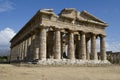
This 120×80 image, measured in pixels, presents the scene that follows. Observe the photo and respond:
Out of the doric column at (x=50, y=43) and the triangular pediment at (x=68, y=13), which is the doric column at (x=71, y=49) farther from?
the doric column at (x=50, y=43)

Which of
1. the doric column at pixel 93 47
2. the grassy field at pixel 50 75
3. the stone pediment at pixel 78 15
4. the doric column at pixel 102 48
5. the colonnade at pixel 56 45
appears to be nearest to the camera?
the grassy field at pixel 50 75

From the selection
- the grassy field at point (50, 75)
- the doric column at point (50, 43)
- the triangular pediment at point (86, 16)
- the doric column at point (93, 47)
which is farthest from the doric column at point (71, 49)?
the grassy field at point (50, 75)

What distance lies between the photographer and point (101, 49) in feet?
145

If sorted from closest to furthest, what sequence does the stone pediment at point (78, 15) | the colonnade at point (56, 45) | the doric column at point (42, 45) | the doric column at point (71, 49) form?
1. the doric column at point (42, 45)
2. the colonnade at point (56, 45)
3. the doric column at point (71, 49)
4. the stone pediment at point (78, 15)

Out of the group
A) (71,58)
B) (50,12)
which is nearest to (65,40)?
(71,58)

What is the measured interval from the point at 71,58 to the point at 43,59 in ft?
22.8

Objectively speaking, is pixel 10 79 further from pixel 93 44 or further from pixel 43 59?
pixel 93 44

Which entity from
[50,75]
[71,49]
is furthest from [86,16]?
[50,75]

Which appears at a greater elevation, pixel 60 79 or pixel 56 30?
pixel 56 30

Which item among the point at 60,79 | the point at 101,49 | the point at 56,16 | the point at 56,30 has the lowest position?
the point at 60,79

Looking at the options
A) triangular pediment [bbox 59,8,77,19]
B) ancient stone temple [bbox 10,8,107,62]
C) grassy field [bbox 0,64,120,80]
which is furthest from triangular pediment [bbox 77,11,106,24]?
grassy field [bbox 0,64,120,80]

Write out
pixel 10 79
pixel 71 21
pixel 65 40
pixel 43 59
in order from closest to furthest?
pixel 10 79 → pixel 43 59 → pixel 71 21 → pixel 65 40

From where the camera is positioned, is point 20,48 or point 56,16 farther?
point 20,48

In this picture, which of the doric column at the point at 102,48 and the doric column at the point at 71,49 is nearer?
the doric column at the point at 71,49
